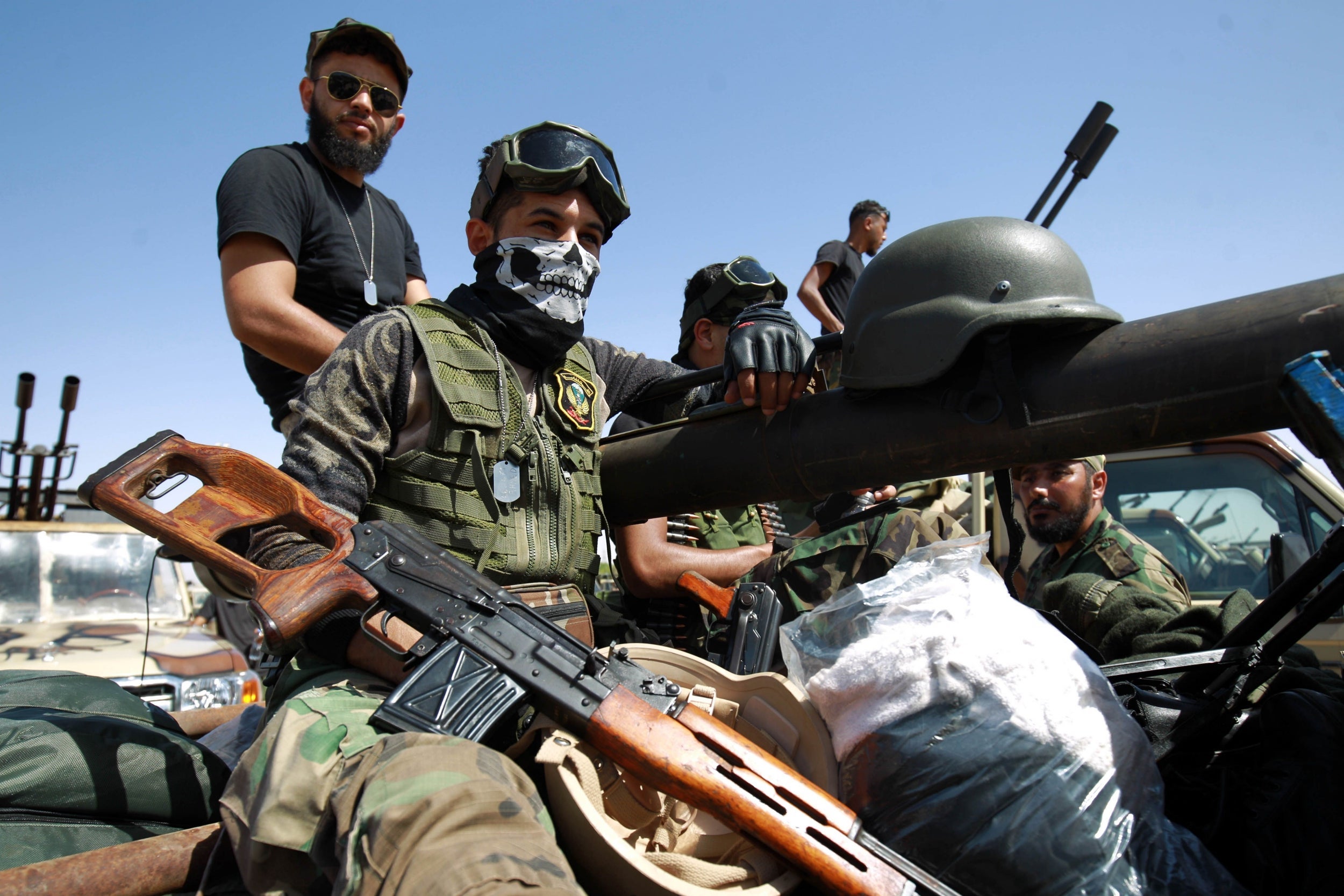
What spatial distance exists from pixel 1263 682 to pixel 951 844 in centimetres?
81

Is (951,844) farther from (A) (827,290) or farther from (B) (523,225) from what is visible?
(A) (827,290)

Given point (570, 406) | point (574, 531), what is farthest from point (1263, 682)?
point (570, 406)

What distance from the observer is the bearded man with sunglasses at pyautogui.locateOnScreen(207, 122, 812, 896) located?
1.18m

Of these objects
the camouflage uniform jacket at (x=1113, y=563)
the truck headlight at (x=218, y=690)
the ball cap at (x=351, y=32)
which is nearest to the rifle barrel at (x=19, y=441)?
the truck headlight at (x=218, y=690)

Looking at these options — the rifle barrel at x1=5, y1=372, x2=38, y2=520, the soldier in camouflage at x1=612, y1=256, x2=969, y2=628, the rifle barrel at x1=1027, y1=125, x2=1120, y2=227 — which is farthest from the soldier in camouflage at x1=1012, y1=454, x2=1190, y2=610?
the rifle barrel at x1=5, y1=372, x2=38, y2=520

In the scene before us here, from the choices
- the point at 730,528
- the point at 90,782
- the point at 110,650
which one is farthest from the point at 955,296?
the point at 110,650

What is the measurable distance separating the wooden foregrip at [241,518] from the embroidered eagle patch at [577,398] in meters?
0.73

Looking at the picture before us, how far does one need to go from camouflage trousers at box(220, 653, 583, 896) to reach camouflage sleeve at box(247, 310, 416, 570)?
45 centimetres

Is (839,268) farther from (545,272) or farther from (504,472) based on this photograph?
(504,472)

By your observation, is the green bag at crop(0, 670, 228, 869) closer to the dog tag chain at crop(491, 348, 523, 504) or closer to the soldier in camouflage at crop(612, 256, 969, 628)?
the dog tag chain at crop(491, 348, 523, 504)

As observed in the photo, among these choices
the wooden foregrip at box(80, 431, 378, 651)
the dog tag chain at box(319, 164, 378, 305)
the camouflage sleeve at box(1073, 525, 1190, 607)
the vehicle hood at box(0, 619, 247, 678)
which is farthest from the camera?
the vehicle hood at box(0, 619, 247, 678)

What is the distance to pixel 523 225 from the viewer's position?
2.36 meters

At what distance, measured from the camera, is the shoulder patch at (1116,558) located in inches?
132

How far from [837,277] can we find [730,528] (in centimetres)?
270
